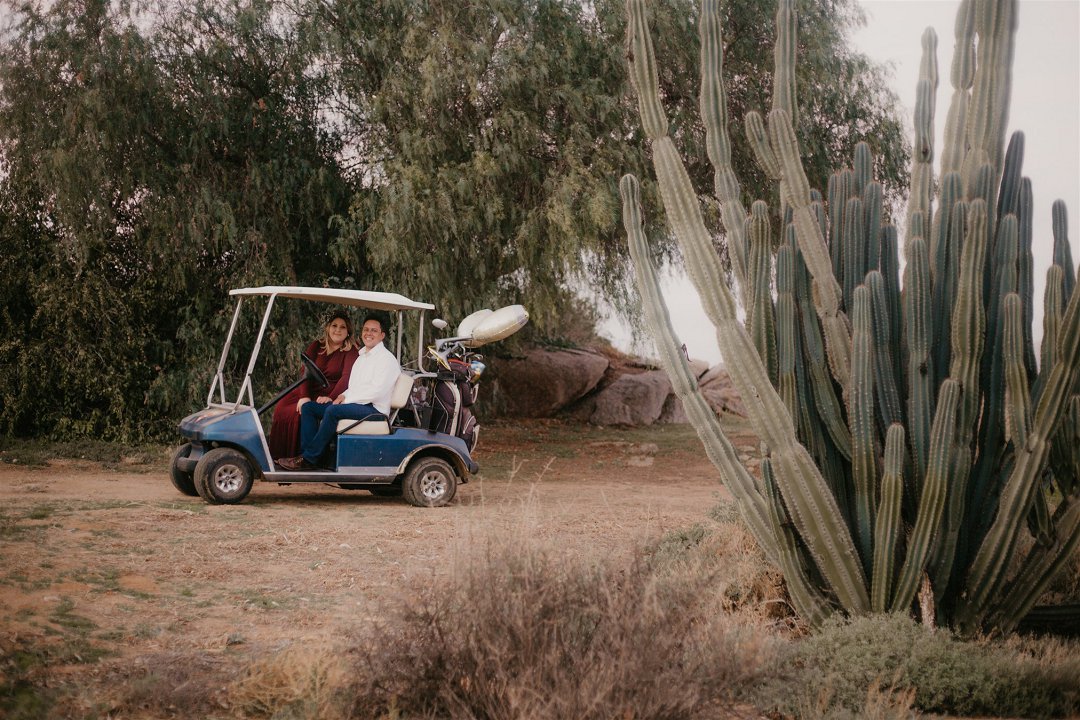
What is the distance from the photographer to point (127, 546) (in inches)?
290

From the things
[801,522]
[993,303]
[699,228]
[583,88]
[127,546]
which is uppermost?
[583,88]

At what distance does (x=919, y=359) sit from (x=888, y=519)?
0.82m

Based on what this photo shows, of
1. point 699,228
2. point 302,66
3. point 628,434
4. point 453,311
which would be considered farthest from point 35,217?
point 699,228

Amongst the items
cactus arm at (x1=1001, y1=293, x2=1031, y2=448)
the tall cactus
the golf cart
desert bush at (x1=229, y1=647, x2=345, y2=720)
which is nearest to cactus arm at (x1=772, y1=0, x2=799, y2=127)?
the tall cactus

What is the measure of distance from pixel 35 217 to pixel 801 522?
13289 millimetres

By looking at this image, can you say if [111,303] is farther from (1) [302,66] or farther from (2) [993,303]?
(2) [993,303]

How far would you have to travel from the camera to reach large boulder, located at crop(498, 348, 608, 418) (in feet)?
72.1

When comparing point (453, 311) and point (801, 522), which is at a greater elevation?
point (453, 311)

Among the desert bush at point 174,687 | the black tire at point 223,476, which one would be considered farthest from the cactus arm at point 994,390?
the black tire at point 223,476

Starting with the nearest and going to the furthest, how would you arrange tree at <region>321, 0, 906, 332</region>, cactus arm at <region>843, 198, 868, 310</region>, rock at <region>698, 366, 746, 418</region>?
cactus arm at <region>843, 198, 868, 310</region> → tree at <region>321, 0, 906, 332</region> → rock at <region>698, 366, 746, 418</region>

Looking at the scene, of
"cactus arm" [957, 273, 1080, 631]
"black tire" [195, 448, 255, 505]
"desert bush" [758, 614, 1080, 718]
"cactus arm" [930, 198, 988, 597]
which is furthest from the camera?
"black tire" [195, 448, 255, 505]

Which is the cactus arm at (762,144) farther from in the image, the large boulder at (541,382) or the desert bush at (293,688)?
the large boulder at (541,382)

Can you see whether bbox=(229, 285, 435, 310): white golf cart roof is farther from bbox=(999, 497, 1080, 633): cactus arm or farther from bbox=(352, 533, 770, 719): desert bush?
bbox=(999, 497, 1080, 633): cactus arm

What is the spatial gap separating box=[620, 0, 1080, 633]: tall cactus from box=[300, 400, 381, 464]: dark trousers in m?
4.63
